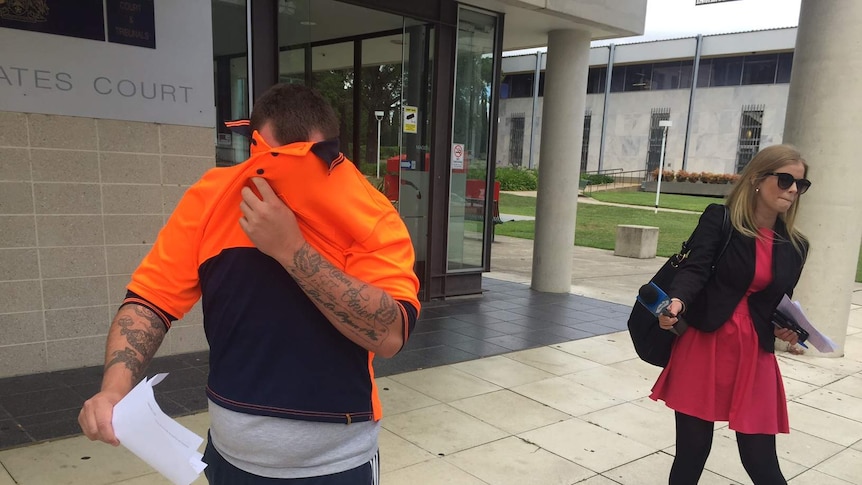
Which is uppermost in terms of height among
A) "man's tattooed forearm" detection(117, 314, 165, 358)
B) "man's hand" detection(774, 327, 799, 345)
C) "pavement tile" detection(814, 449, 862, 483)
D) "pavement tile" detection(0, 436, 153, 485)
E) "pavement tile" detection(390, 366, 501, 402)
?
"man's tattooed forearm" detection(117, 314, 165, 358)

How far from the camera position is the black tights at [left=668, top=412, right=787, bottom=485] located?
103 inches

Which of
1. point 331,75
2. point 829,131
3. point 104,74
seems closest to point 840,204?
point 829,131

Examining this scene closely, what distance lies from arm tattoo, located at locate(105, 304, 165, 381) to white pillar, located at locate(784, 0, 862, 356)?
5960mm

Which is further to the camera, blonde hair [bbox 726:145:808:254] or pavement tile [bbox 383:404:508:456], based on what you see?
pavement tile [bbox 383:404:508:456]

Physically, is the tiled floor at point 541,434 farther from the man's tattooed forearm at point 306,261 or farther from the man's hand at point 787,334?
the man's tattooed forearm at point 306,261

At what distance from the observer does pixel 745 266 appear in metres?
2.64

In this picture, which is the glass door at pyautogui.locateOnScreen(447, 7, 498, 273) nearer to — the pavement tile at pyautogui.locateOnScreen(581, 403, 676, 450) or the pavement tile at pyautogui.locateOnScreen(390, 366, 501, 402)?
the pavement tile at pyautogui.locateOnScreen(390, 366, 501, 402)

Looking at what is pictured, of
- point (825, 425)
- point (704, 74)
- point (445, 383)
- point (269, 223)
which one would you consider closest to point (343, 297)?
point (269, 223)

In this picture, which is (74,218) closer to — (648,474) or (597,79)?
(648,474)

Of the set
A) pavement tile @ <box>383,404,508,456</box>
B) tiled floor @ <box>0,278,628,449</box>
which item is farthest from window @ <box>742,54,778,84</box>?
pavement tile @ <box>383,404,508,456</box>

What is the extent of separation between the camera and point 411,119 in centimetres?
733

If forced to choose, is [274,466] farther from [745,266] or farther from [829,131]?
[829,131]

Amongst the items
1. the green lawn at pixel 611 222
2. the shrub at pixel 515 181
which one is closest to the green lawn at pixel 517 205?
the green lawn at pixel 611 222

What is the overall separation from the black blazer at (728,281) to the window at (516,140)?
4550cm
